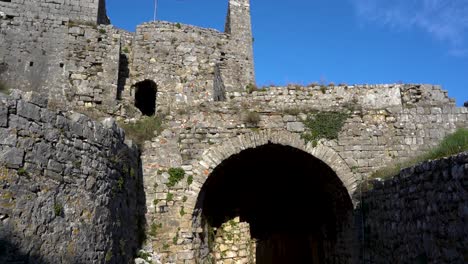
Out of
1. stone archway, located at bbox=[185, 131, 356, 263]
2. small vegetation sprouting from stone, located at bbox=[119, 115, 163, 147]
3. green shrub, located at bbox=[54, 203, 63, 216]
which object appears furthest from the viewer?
stone archway, located at bbox=[185, 131, 356, 263]

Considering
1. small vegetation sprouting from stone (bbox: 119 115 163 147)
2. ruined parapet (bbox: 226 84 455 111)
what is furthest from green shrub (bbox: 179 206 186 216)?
ruined parapet (bbox: 226 84 455 111)

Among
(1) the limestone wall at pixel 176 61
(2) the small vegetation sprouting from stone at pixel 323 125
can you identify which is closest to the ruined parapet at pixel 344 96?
(2) the small vegetation sprouting from stone at pixel 323 125

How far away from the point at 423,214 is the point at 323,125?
15.7 feet

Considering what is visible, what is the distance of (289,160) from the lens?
12414 millimetres

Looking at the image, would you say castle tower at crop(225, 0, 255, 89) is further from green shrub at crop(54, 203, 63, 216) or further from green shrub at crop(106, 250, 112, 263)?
green shrub at crop(54, 203, 63, 216)

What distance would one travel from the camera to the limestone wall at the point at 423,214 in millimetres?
5863

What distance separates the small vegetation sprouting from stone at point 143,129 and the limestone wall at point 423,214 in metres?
5.63

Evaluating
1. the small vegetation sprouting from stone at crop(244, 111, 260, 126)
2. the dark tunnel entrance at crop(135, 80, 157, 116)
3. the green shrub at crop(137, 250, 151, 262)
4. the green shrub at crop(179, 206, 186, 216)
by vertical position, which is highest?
the dark tunnel entrance at crop(135, 80, 157, 116)

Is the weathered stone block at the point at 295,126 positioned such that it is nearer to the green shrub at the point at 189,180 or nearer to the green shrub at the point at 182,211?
the green shrub at the point at 189,180

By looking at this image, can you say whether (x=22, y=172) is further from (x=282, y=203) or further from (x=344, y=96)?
(x=282, y=203)

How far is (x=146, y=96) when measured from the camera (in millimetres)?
19297

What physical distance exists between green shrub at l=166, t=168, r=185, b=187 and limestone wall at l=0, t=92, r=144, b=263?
2.42 meters

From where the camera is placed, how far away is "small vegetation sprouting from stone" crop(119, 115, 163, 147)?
10.9 metres

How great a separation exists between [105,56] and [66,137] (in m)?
9.82
